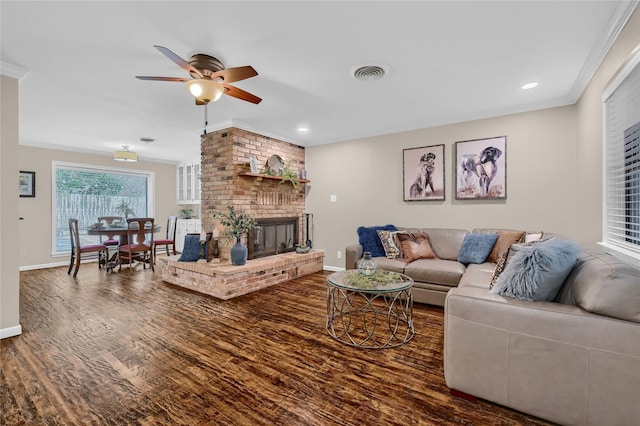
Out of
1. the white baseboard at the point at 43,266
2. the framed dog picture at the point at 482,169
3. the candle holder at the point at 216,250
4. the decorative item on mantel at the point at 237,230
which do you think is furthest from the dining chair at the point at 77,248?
the framed dog picture at the point at 482,169

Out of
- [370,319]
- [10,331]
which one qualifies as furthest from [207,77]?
[10,331]

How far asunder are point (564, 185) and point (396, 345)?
292 centimetres

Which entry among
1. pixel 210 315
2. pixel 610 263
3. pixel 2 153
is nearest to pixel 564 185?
pixel 610 263

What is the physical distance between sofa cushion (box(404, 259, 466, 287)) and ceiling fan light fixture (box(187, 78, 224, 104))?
2.71 metres

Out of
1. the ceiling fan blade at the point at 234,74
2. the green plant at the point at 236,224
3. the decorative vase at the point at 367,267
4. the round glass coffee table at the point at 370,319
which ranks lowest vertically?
the round glass coffee table at the point at 370,319

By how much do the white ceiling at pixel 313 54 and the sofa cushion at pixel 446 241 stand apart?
1601 mm

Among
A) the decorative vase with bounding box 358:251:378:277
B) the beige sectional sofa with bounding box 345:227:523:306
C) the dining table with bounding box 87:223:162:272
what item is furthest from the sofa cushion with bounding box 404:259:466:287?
the dining table with bounding box 87:223:162:272

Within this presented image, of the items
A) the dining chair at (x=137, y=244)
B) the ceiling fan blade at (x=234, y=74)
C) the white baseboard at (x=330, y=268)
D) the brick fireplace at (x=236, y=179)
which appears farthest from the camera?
the white baseboard at (x=330, y=268)

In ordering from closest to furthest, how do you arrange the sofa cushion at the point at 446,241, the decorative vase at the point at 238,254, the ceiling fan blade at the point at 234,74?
the ceiling fan blade at the point at 234,74
the sofa cushion at the point at 446,241
the decorative vase at the point at 238,254

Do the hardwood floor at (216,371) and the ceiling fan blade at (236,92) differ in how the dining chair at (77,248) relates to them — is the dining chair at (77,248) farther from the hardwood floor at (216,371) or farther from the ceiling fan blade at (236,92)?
the ceiling fan blade at (236,92)

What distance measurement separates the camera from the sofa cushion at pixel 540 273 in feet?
5.03

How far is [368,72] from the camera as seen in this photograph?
105 inches

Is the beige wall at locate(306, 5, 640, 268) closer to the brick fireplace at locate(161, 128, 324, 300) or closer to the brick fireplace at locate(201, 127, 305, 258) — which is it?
the brick fireplace at locate(161, 128, 324, 300)

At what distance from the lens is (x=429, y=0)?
1.75 metres
